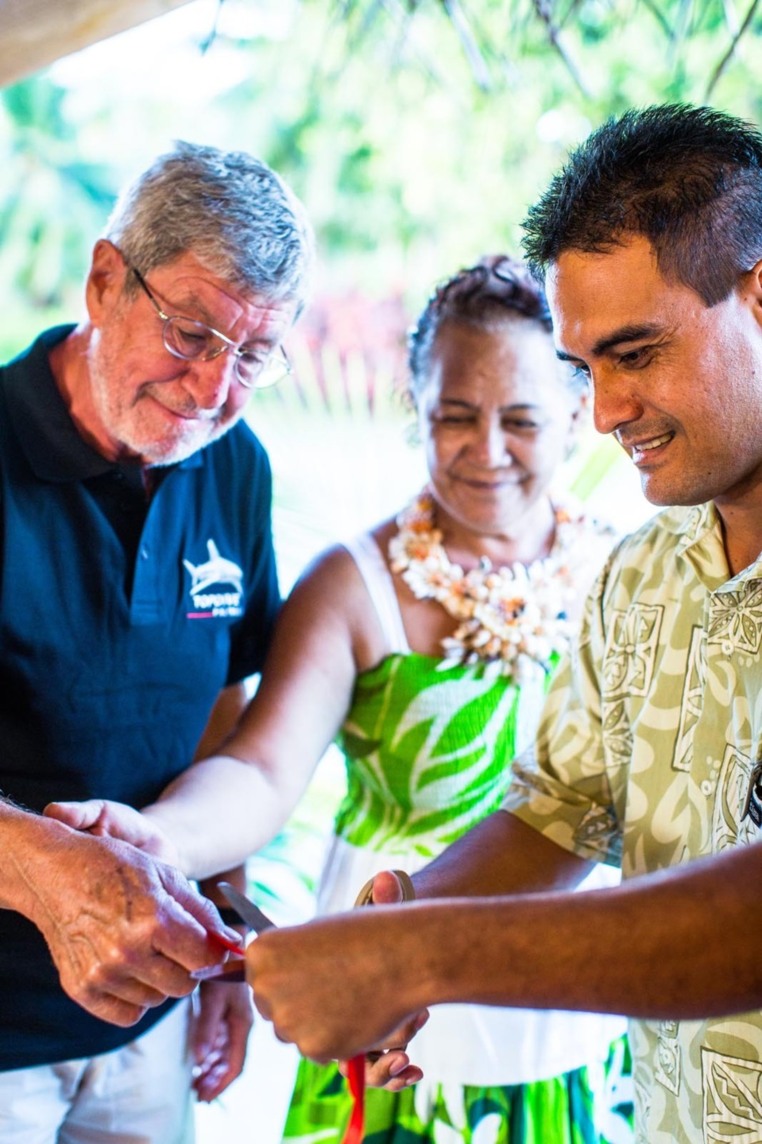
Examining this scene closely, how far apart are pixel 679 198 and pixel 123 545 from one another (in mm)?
1053

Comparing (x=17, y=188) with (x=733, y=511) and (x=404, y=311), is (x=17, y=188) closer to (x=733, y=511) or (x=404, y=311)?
(x=404, y=311)

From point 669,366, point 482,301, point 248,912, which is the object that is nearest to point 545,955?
Answer: point 248,912

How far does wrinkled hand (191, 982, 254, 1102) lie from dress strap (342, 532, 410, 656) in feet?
2.27

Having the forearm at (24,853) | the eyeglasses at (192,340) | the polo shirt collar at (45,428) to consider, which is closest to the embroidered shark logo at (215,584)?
the polo shirt collar at (45,428)

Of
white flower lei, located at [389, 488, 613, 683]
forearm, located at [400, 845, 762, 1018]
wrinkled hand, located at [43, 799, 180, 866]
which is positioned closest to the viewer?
forearm, located at [400, 845, 762, 1018]

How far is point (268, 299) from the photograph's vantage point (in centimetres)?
206

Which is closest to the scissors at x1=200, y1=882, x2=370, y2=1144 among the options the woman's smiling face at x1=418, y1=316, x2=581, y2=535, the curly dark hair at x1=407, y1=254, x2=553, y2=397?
the woman's smiling face at x1=418, y1=316, x2=581, y2=535

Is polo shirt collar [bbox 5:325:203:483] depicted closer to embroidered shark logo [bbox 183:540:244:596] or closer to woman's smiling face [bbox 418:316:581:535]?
embroidered shark logo [bbox 183:540:244:596]

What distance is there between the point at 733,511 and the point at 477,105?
18.0 feet

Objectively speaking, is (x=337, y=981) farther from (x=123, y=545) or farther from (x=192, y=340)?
(x=192, y=340)

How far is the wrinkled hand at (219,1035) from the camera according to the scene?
2.27 metres

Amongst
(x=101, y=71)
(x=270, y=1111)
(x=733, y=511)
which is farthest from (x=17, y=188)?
(x=733, y=511)

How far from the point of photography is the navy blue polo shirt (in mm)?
1930

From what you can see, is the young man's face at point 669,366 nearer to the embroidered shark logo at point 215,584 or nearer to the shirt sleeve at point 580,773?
the shirt sleeve at point 580,773
